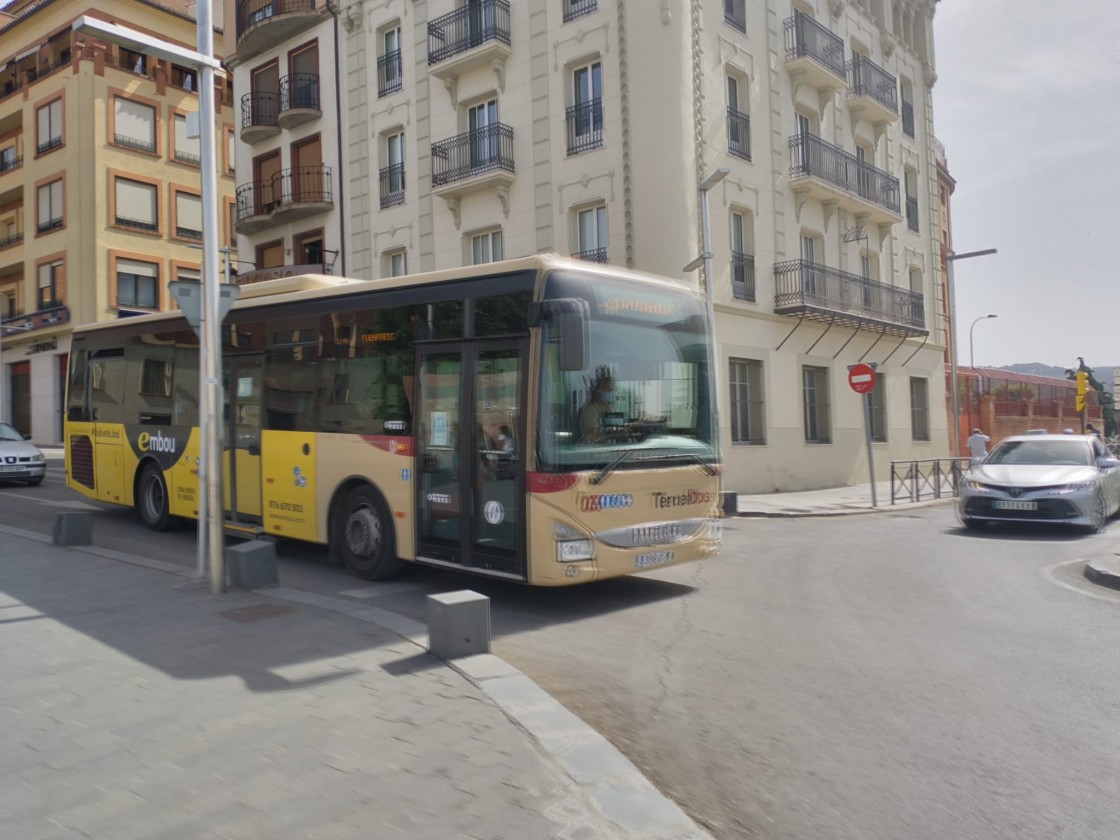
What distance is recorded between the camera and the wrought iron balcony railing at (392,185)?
25.1 metres

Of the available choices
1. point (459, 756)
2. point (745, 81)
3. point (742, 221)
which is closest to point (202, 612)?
point (459, 756)

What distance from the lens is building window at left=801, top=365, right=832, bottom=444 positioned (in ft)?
81.5

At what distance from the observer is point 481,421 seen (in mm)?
8039

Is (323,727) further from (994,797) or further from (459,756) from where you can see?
(994,797)

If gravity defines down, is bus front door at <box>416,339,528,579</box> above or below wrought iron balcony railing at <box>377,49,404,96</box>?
below

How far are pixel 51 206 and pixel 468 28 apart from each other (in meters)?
24.6

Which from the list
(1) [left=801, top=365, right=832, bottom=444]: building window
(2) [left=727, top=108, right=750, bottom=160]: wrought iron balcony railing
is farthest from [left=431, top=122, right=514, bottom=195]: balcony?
(1) [left=801, top=365, right=832, bottom=444]: building window

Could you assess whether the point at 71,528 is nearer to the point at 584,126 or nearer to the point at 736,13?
the point at 584,126

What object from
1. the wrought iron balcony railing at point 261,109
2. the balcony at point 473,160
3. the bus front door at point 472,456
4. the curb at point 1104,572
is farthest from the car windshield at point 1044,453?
the wrought iron balcony railing at point 261,109

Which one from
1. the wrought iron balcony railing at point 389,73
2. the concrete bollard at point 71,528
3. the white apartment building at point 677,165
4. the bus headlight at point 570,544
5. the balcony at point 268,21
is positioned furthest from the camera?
the balcony at point 268,21

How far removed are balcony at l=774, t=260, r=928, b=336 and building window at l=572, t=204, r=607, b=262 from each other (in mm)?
5221

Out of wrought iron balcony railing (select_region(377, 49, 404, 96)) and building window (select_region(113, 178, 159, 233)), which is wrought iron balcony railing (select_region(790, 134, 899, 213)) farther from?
building window (select_region(113, 178, 159, 233))

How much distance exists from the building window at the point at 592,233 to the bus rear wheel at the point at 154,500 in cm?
1123

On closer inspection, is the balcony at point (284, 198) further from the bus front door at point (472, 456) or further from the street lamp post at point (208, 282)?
the bus front door at point (472, 456)
